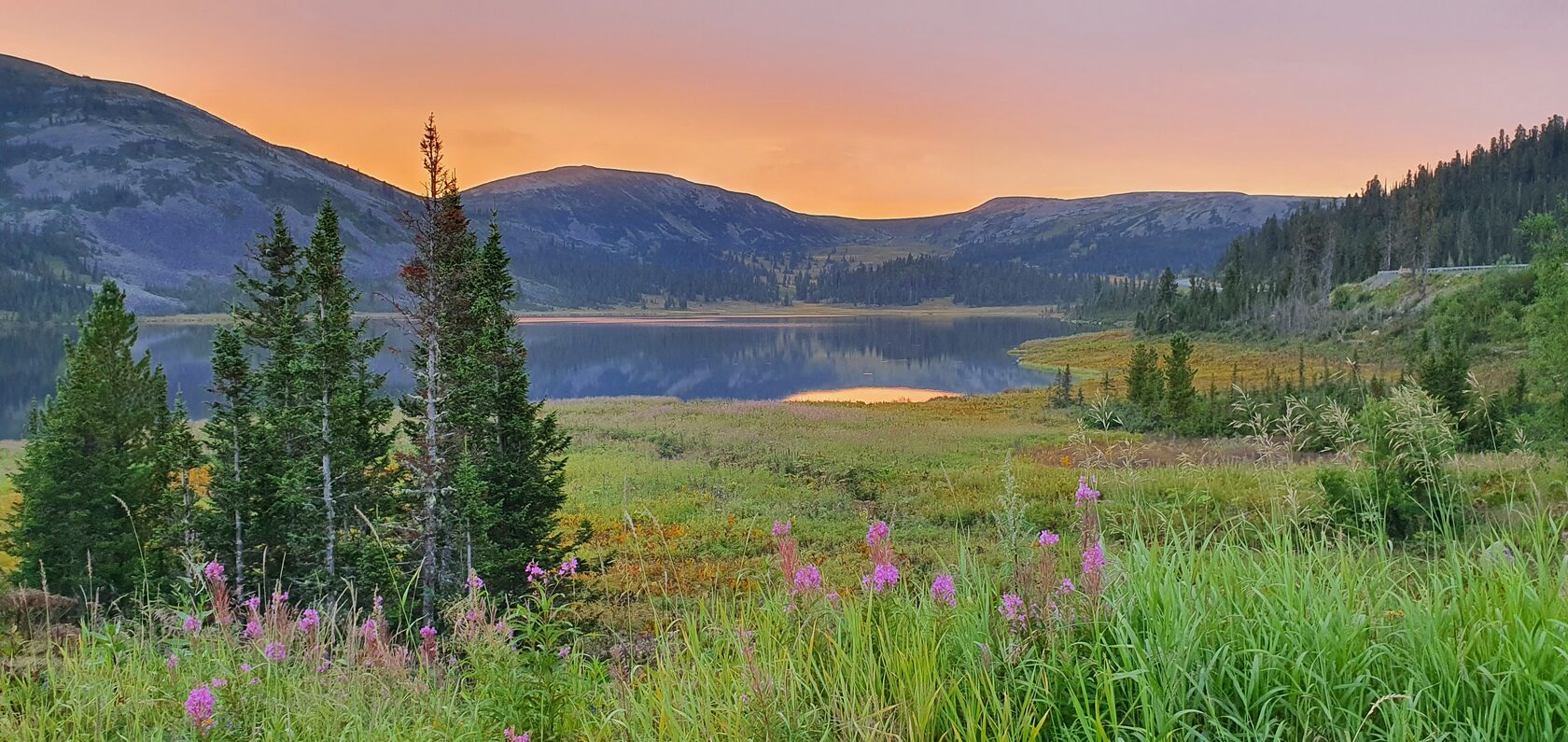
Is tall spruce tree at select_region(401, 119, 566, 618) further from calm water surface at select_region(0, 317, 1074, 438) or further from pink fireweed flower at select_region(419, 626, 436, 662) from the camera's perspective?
calm water surface at select_region(0, 317, 1074, 438)

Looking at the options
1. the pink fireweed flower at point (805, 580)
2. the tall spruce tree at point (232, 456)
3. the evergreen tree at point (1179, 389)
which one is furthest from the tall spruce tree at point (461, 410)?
the evergreen tree at point (1179, 389)

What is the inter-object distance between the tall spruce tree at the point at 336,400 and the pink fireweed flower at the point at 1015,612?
1239cm

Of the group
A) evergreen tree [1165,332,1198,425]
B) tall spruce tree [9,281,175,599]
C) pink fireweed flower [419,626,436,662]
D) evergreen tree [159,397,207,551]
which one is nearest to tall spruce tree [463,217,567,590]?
evergreen tree [159,397,207,551]

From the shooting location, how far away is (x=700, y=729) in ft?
7.95

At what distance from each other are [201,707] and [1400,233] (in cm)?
12403

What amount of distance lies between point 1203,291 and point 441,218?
106042mm

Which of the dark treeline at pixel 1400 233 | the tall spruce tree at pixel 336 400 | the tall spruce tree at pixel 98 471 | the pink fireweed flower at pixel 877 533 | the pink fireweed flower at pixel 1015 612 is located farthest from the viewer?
the dark treeline at pixel 1400 233

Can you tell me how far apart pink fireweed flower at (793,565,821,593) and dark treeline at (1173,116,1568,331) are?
87893 mm

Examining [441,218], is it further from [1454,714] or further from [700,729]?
[1454,714]

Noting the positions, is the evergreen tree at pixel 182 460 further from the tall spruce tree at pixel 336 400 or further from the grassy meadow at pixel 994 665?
the grassy meadow at pixel 994 665

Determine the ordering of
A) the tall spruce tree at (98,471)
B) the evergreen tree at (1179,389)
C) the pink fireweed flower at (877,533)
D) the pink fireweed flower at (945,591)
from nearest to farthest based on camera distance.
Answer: the pink fireweed flower at (945,591) → the pink fireweed flower at (877,533) → the tall spruce tree at (98,471) → the evergreen tree at (1179,389)

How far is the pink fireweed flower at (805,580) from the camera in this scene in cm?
295

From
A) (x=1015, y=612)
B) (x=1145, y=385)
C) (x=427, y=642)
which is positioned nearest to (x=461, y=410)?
(x=427, y=642)

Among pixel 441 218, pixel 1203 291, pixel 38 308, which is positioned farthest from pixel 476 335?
pixel 38 308
